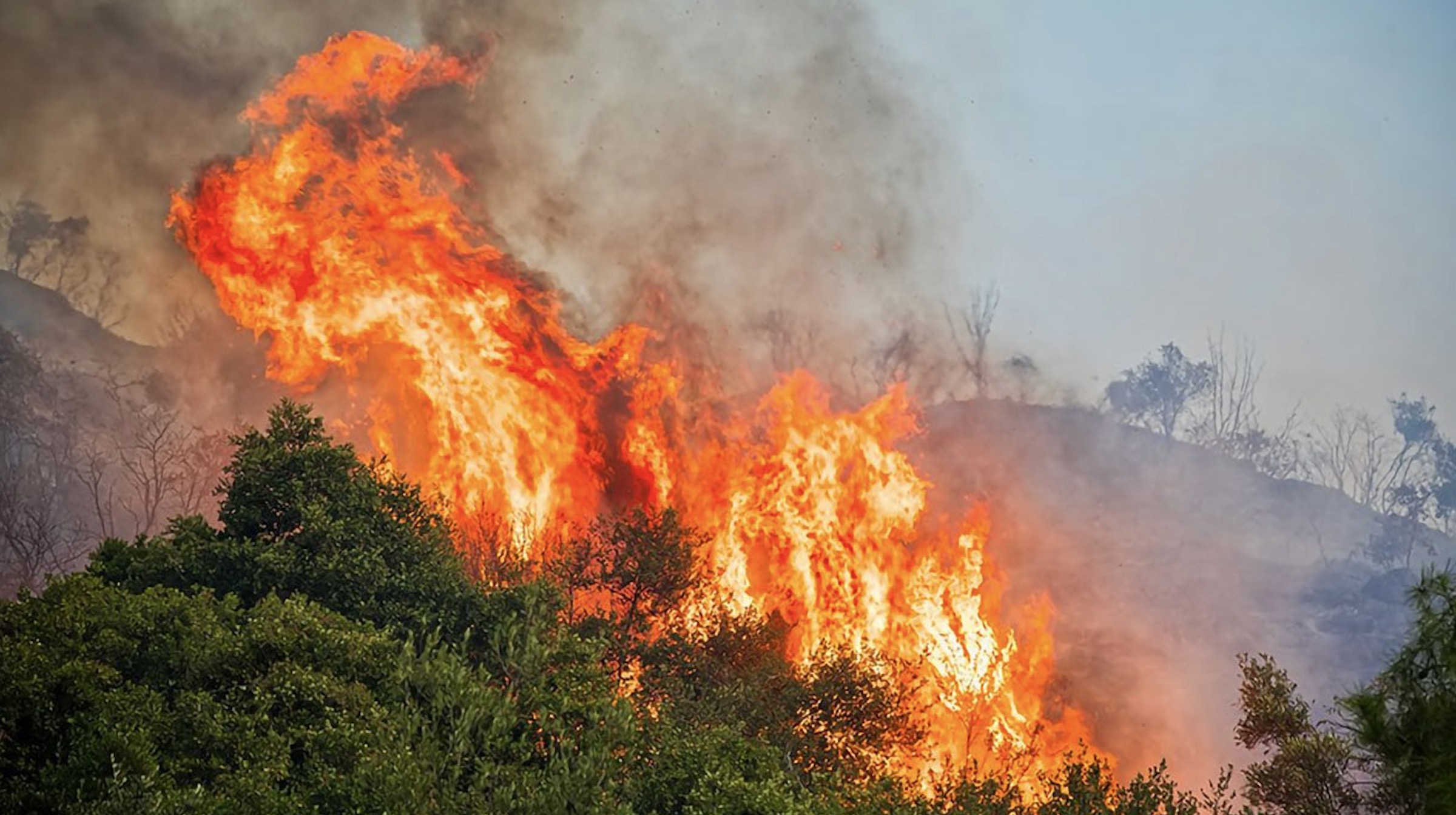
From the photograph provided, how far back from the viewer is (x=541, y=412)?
215ft

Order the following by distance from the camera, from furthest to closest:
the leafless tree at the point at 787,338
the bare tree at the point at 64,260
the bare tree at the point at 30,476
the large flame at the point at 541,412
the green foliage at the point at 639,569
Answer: the bare tree at the point at 64,260
the bare tree at the point at 30,476
the leafless tree at the point at 787,338
the large flame at the point at 541,412
the green foliage at the point at 639,569

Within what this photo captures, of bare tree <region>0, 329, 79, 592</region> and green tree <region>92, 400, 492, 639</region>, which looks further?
bare tree <region>0, 329, 79, 592</region>

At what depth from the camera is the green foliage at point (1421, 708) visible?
2548 cm

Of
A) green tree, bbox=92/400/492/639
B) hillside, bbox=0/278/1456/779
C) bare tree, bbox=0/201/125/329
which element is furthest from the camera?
bare tree, bbox=0/201/125/329

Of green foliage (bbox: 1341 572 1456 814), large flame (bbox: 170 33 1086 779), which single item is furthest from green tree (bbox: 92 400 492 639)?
green foliage (bbox: 1341 572 1456 814)

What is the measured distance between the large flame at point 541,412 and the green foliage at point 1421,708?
32981mm

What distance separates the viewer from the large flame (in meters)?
61.8

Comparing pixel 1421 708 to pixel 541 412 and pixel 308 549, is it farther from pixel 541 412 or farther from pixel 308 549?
pixel 541 412

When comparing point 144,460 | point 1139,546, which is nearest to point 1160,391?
point 1139,546

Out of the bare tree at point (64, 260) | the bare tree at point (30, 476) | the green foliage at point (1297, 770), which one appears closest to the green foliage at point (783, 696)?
the green foliage at point (1297, 770)

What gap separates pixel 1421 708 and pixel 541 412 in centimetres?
Result: 4673

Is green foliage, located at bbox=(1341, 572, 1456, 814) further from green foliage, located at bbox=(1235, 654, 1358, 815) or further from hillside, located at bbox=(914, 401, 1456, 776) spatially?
hillside, located at bbox=(914, 401, 1456, 776)

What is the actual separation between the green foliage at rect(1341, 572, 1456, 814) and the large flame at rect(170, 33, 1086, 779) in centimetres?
3298

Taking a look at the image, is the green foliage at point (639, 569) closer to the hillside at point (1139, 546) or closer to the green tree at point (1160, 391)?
the hillside at point (1139, 546)
